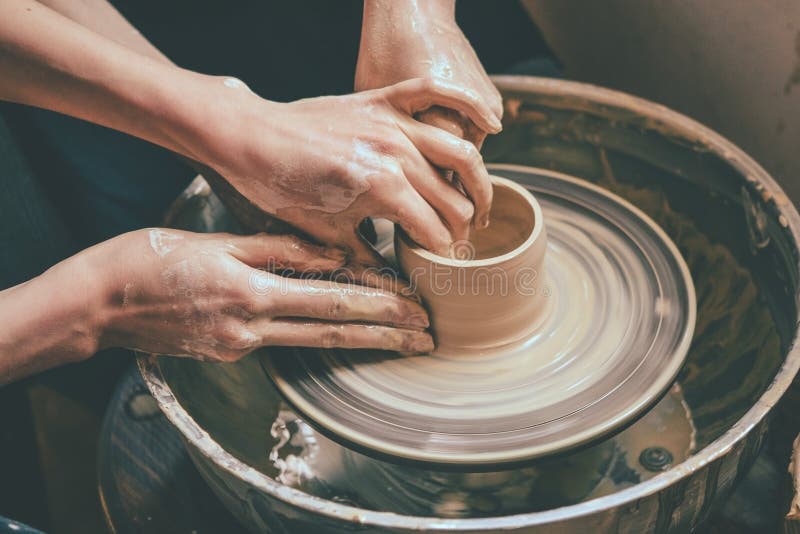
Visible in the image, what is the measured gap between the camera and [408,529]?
80 cm

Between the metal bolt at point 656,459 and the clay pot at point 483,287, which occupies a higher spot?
the clay pot at point 483,287

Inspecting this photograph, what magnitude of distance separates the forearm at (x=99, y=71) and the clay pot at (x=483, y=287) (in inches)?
14.8

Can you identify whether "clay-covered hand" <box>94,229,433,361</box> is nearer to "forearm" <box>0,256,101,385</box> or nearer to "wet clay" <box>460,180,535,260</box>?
"forearm" <box>0,256,101,385</box>

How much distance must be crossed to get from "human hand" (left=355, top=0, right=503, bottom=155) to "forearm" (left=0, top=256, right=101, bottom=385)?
0.57 m

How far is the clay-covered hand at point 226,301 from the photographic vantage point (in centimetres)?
103

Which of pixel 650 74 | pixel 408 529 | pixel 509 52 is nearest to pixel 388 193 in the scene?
pixel 408 529

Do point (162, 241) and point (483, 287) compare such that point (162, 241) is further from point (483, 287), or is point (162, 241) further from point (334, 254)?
point (483, 287)

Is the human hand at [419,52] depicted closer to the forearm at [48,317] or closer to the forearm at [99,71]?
the forearm at [99,71]

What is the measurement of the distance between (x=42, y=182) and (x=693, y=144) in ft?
5.12

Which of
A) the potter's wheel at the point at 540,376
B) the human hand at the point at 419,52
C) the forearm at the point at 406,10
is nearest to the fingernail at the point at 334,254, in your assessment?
the potter's wheel at the point at 540,376

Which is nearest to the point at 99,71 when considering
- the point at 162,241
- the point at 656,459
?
the point at 162,241

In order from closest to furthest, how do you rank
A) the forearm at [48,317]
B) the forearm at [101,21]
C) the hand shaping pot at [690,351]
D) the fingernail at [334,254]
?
the hand shaping pot at [690,351] < the forearm at [48,317] < the fingernail at [334,254] < the forearm at [101,21]

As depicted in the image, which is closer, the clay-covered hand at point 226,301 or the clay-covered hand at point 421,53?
the clay-covered hand at point 226,301

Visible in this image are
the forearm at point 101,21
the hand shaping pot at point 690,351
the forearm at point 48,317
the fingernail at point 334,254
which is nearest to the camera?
the hand shaping pot at point 690,351
